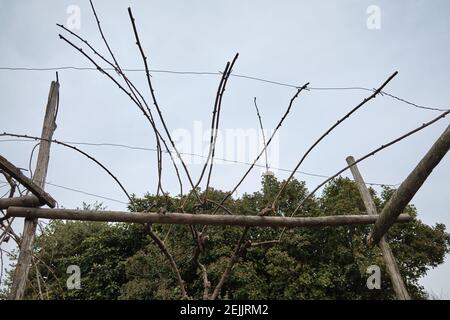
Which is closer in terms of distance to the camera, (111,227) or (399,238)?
(399,238)

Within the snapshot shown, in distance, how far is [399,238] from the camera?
1205cm

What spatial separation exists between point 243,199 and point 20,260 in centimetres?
1245

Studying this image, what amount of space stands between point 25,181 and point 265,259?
1099 centimetres

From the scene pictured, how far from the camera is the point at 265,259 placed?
11664 millimetres

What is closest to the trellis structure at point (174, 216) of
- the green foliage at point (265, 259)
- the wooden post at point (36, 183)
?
the wooden post at point (36, 183)

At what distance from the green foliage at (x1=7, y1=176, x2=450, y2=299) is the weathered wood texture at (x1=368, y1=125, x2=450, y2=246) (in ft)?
27.0

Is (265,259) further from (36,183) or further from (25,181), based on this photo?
(25,181)

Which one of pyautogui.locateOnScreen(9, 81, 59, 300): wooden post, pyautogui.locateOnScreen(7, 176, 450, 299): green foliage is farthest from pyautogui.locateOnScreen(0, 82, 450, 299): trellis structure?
pyautogui.locateOnScreen(7, 176, 450, 299): green foliage

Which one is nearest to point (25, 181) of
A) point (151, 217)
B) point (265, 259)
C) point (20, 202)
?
point (20, 202)

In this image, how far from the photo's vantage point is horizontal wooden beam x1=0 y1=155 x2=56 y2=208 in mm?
1678

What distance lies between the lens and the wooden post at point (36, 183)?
170 centimetres
